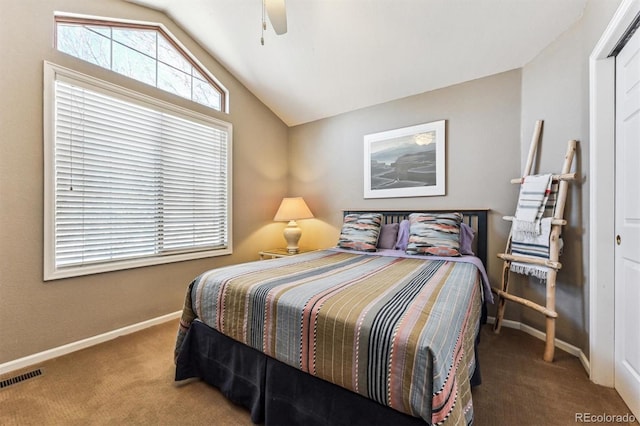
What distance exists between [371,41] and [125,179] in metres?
2.63

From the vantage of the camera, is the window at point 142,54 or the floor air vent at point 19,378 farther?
the window at point 142,54

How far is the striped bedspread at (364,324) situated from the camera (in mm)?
897

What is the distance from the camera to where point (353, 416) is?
105 centimetres

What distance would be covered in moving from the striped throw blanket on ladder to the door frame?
0.37 meters

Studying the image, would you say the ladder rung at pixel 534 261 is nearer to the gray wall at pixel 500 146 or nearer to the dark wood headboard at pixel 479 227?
the gray wall at pixel 500 146

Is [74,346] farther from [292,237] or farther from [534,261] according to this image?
[534,261]

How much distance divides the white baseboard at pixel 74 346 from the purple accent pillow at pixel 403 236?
2498 mm

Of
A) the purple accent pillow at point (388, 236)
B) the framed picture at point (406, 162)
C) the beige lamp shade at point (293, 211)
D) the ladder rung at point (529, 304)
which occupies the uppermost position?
the framed picture at point (406, 162)

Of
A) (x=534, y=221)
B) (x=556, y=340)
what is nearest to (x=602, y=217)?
(x=534, y=221)

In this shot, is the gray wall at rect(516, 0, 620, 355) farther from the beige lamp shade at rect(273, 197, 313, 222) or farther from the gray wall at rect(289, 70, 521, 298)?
the beige lamp shade at rect(273, 197, 313, 222)

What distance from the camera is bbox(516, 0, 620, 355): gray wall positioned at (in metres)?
1.88

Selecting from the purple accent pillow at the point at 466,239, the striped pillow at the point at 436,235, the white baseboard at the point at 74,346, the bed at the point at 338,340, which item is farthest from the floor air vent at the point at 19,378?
the purple accent pillow at the point at 466,239

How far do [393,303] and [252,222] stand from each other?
2.73 meters

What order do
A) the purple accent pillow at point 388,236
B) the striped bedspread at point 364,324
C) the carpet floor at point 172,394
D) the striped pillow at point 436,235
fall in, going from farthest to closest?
1. the purple accent pillow at point 388,236
2. the striped pillow at point 436,235
3. the carpet floor at point 172,394
4. the striped bedspread at point 364,324
